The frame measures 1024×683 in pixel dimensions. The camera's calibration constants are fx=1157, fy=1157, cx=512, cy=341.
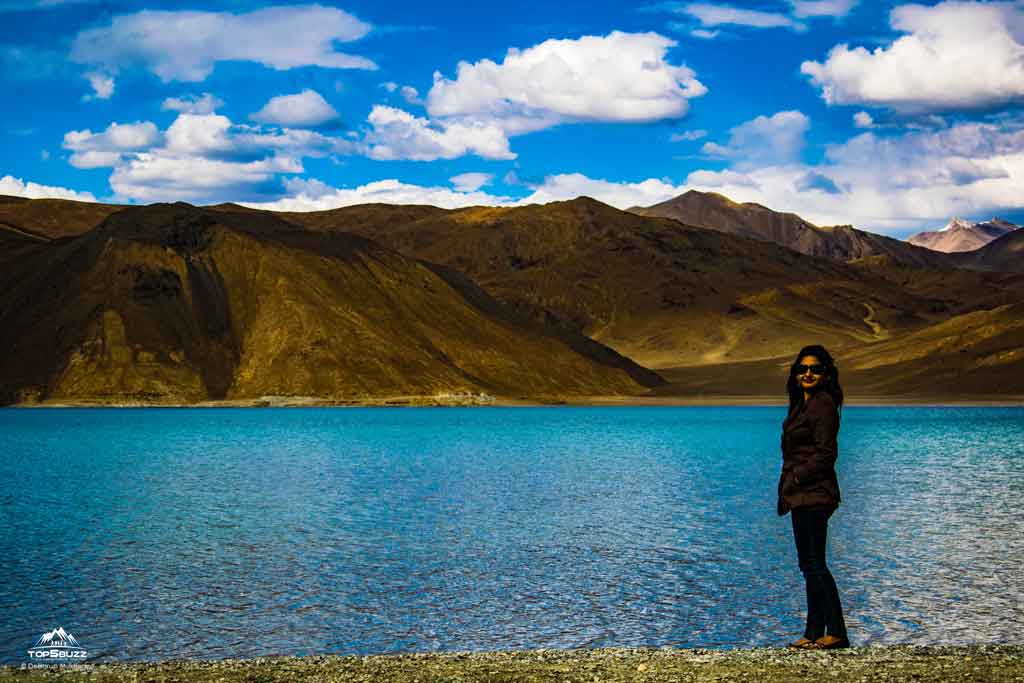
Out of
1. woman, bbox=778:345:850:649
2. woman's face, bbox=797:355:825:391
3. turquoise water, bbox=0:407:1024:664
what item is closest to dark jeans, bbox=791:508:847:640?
woman, bbox=778:345:850:649

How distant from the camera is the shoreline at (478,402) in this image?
476ft

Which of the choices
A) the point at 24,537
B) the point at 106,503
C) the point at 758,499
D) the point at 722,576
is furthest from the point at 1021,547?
the point at 106,503

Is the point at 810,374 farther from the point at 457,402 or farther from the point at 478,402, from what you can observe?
the point at 478,402

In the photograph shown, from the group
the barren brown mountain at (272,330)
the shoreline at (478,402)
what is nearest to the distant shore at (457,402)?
the shoreline at (478,402)

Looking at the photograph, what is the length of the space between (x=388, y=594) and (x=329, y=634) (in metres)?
3.51

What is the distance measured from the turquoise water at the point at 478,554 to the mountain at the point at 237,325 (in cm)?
9081

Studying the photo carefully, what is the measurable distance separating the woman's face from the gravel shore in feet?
10.7

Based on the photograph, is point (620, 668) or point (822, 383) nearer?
point (620, 668)

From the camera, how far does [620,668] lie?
13.7 meters

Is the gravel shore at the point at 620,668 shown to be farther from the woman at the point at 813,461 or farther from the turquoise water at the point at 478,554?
the turquoise water at the point at 478,554

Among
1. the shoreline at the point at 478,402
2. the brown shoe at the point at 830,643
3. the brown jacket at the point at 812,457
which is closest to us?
the brown jacket at the point at 812,457

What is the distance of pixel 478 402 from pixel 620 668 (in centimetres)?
14574

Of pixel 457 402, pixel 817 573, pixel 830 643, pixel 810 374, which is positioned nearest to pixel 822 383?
pixel 810 374

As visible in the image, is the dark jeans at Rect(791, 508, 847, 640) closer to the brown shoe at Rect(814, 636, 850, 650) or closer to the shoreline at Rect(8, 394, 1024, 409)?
the brown shoe at Rect(814, 636, 850, 650)
